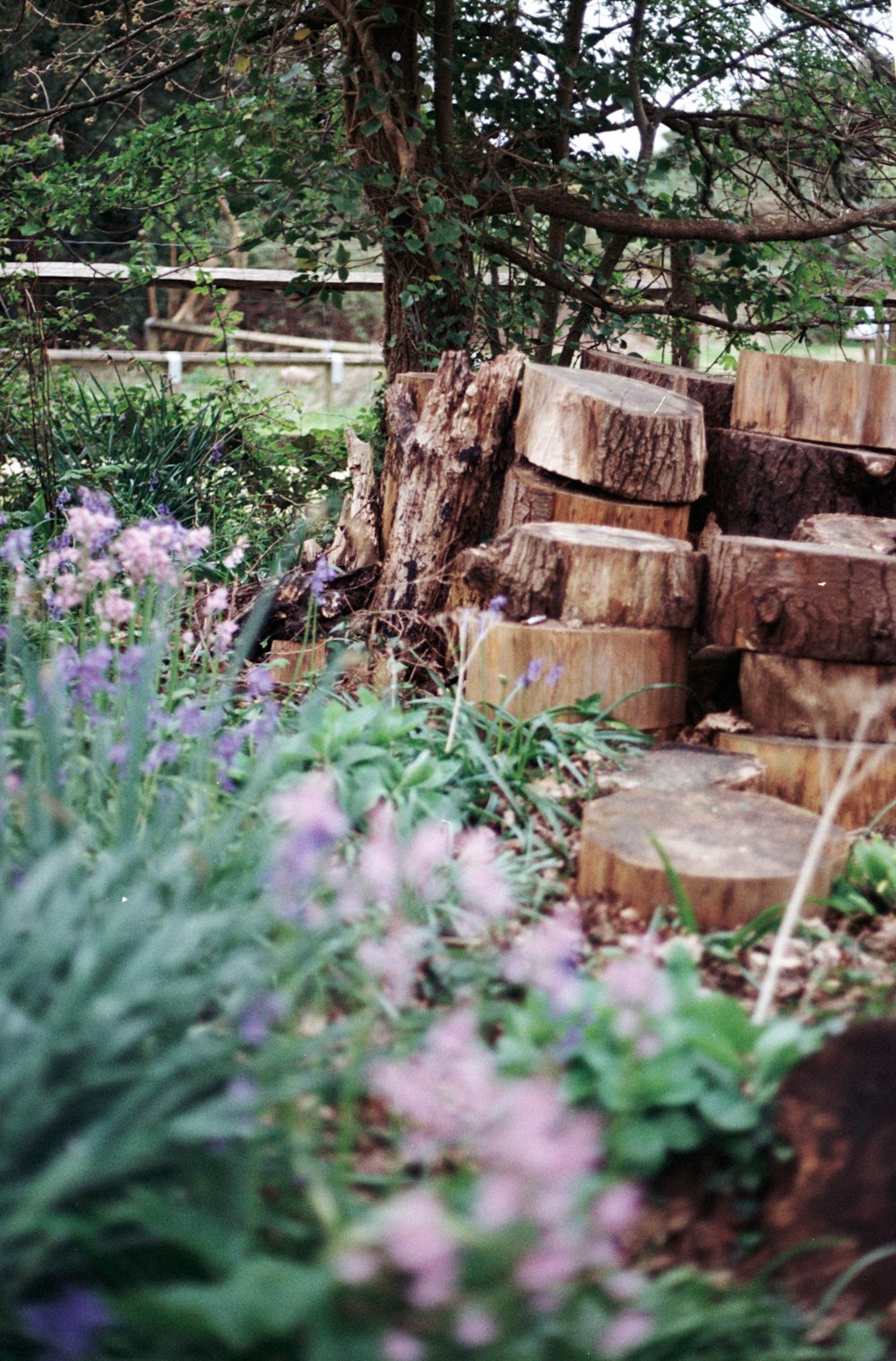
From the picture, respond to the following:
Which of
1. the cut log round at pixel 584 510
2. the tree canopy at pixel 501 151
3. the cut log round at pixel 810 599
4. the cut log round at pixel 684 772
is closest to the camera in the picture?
the cut log round at pixel 684 772

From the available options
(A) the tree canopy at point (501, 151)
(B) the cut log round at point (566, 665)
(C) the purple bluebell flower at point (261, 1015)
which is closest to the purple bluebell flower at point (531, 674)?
(B) the cut log round at point (566, 665)

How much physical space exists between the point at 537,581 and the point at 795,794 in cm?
90

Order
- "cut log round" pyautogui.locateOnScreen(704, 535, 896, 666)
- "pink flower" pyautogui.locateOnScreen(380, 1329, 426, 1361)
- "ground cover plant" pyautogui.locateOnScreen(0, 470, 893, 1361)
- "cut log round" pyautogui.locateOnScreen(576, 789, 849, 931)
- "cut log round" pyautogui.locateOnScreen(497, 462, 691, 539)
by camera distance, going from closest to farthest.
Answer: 1. "pink flower" pyautogui.locateOnScreen(380, 1329, 426, 1361)
2. "ground cover plant" pyautogui.locateOnScreen(0, 470, 893, 1361)
3. "cut log round" pyautogui.locateOnScreen(576, 789, 849, 931)
4. "cut log round" pyautogui.locateOnScreen(704, 535, 896, 666)
5. "cut log round" pyautogui.locateOnScreen(497, 462, 691, 539)

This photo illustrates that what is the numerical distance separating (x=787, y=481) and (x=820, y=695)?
1357 millimetres

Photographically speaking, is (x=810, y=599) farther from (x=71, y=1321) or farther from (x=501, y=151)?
(x=501, y=151)

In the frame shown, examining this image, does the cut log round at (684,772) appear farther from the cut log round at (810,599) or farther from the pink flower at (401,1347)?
the pink flower at (401,1347)

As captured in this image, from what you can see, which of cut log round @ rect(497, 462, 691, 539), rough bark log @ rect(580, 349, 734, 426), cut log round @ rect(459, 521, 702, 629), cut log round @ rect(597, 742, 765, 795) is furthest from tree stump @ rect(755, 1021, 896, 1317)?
rough bark log @ rect(580, 349, 734, 426)

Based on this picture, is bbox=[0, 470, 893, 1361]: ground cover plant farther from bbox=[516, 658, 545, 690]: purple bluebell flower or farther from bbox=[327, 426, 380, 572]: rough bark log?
bbox=[327, 426, 380, 572]: rough bark log

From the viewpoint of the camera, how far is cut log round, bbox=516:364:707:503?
3.71 meters

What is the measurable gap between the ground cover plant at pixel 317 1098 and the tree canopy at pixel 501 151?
3.68m

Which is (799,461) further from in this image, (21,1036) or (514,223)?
(21,1036)

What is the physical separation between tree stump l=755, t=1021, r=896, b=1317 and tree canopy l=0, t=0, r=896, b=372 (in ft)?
14.0

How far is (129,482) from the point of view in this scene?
207 inches

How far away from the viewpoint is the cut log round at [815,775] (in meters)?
3.18
